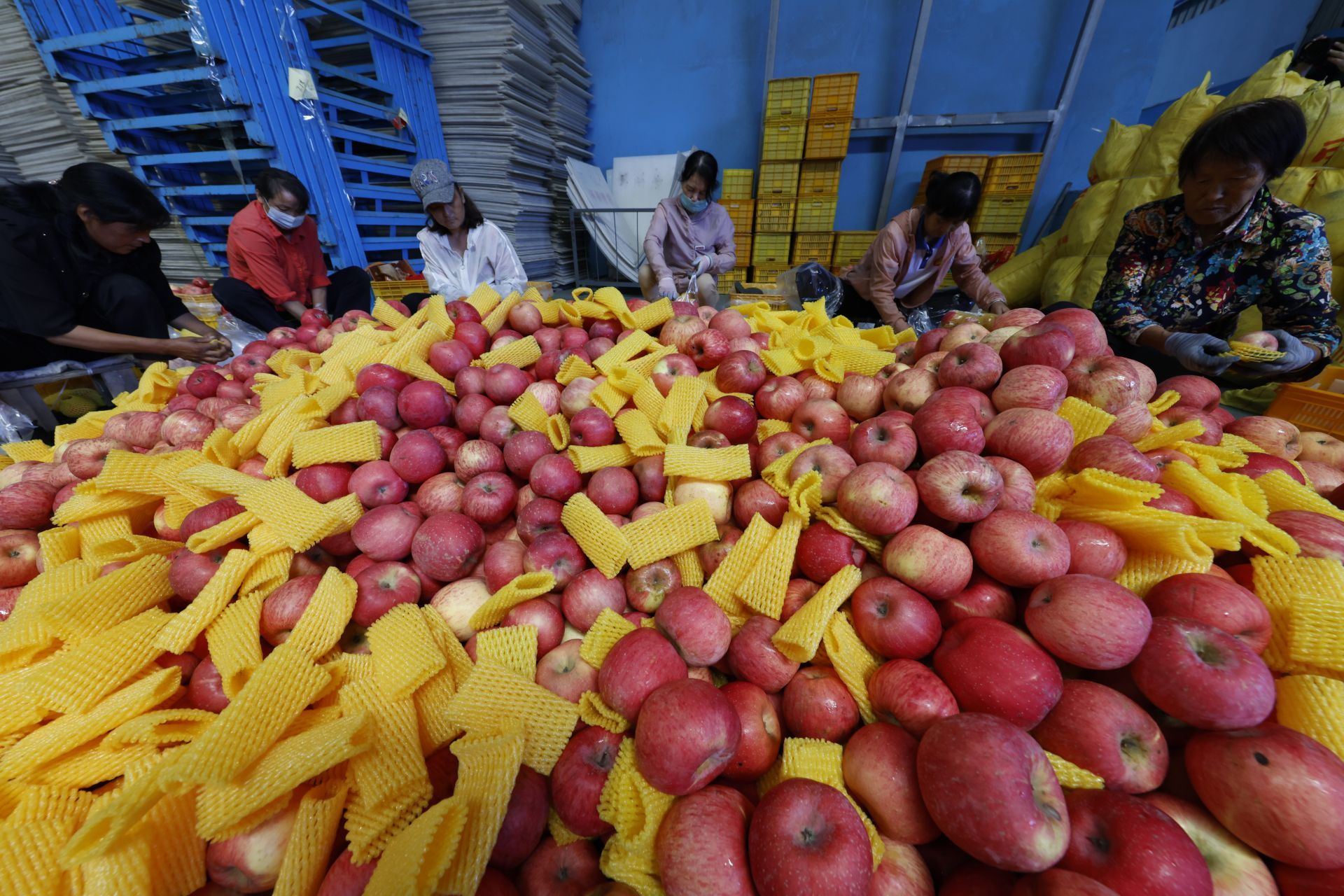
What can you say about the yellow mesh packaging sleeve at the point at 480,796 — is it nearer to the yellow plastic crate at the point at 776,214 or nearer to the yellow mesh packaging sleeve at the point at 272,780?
the yellow mesh packaging sleeve at the point at 272,780

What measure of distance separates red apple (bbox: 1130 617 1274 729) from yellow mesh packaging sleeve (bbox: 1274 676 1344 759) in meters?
0.05

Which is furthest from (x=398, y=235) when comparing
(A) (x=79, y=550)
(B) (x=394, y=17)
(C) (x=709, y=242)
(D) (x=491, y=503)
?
(D) (x=491, y=503)

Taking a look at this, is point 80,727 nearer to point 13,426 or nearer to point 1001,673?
point 1001,673

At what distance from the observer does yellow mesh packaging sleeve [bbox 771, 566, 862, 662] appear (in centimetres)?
107

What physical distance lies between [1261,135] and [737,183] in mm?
6543

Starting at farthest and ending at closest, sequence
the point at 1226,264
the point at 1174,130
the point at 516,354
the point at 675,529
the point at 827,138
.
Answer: the point at 827,138 < the point at 1174,130 < the point at 1226,264 < the point at 516,354 < the point at 675,529

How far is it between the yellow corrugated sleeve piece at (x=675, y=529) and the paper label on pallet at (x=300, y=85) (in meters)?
6.61

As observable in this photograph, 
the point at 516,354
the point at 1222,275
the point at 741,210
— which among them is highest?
the point at 741,210

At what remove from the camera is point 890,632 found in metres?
1.10

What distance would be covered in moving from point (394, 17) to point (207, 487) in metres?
8.02

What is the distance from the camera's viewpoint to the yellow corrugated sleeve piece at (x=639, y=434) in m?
1.55

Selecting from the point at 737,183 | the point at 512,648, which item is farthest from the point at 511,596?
the point at 737,183

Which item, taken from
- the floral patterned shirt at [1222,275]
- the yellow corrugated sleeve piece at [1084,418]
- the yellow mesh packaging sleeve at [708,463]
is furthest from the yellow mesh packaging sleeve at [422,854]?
the floral patterned shirt at [1222,275]

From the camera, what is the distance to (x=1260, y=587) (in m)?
1.07
